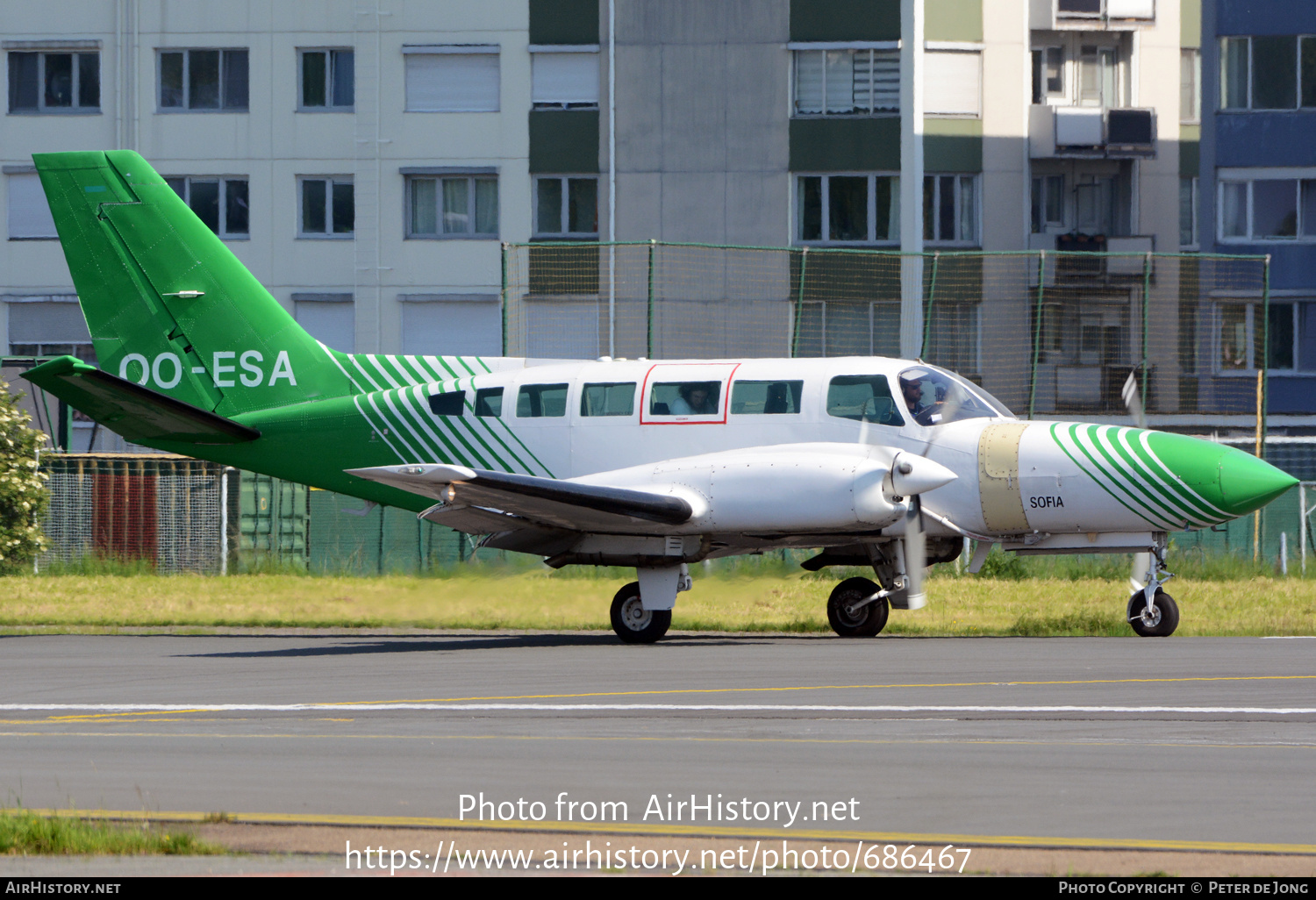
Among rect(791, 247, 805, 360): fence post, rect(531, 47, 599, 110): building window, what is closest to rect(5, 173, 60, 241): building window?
rect(531, 47, 599, 110): building window

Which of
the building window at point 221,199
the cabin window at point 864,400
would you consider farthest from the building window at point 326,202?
the cabin window at point 864,400

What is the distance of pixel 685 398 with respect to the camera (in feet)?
57.5

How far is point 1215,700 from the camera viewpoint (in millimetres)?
11156

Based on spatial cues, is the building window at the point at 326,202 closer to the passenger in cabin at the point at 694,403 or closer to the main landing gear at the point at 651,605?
the passenger in cabin at the point at 694,403

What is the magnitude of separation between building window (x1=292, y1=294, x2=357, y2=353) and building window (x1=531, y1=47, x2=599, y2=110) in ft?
25.5

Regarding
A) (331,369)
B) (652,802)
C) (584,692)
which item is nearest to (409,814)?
(652,802)

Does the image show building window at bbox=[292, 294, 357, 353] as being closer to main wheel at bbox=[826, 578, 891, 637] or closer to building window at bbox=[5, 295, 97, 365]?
building window at bbox=[5, 295, 97, 365]

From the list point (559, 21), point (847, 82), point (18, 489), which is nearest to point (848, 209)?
point (847, 82)

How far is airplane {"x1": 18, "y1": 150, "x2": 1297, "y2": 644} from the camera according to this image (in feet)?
53.6

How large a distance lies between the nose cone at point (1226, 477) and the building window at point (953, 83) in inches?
1176

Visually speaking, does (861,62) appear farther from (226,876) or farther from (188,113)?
(226,876)

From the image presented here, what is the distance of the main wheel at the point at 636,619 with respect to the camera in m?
17.1

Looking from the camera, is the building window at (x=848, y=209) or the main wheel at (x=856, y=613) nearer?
the main wheel at (x=856, y=613)

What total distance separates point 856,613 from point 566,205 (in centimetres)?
2855
